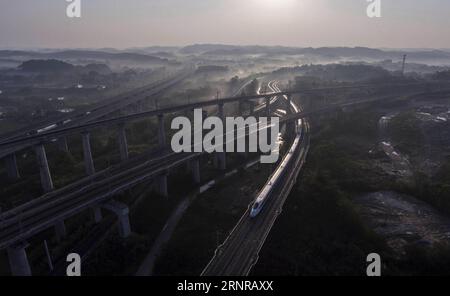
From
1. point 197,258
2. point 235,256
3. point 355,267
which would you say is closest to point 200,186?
point 197,258

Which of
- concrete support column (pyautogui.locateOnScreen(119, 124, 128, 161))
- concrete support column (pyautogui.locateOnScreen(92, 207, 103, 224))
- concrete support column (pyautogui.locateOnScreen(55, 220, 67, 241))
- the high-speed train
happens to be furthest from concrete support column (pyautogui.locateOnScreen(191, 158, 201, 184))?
concrete support column (pyautogui.locateOnScreen(55, 220, 67, 241))

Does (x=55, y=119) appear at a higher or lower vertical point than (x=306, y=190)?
higher

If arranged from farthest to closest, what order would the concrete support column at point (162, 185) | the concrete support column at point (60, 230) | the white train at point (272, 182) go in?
the concrete support column at point (162, 185)
the concrete support column at point (60, 230)
the white train at point (272, 182)

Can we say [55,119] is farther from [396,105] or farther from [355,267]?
[396,105]

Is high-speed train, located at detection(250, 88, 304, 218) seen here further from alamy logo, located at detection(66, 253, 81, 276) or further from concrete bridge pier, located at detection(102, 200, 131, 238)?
alamy logo, located at detection(66, 253, 81, 276)

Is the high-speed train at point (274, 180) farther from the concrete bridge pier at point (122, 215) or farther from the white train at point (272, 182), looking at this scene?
the concrete bridge pier at point (122, 215)

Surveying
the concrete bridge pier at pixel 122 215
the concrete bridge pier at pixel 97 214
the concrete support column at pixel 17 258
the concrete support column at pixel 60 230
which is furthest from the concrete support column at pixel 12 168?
the concrete support column at pixel 17 258
